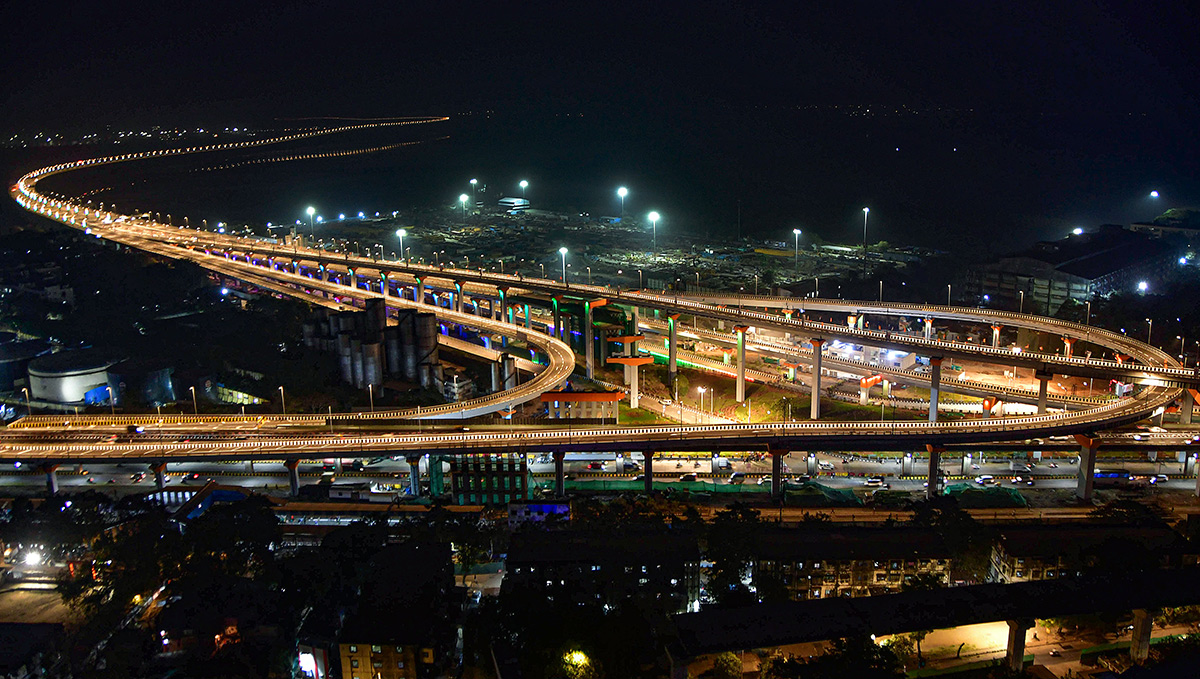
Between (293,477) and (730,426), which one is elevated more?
(730,426)

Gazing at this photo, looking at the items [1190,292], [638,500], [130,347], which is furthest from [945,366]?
[130,347]

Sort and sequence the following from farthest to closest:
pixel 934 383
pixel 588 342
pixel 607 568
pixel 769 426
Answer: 1. pixel 588 342
2. pixel 934 383
3. pixel 769 426
4. pixel 607 568

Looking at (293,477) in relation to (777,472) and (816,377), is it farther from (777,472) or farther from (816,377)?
(816,377)

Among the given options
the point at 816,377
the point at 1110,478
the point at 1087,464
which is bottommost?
the point at 1110,478

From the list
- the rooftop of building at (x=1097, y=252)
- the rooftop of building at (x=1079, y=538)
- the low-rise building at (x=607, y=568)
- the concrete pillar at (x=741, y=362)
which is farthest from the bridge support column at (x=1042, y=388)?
the rooftop of building at (x=1097, y=252)

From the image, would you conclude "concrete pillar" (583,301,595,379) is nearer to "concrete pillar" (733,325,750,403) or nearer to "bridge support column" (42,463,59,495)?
"concrete pillar" (733,325,750,403)

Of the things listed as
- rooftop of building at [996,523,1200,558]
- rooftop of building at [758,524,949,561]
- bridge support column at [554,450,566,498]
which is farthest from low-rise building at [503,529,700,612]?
rooftop of building at [996,523,1200,558]

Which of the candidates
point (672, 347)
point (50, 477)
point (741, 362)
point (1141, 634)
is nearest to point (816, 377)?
point (741, 362)

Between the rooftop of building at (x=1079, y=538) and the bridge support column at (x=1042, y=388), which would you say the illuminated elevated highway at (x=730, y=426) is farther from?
the rooftop of building at (x=1079, y=538)
